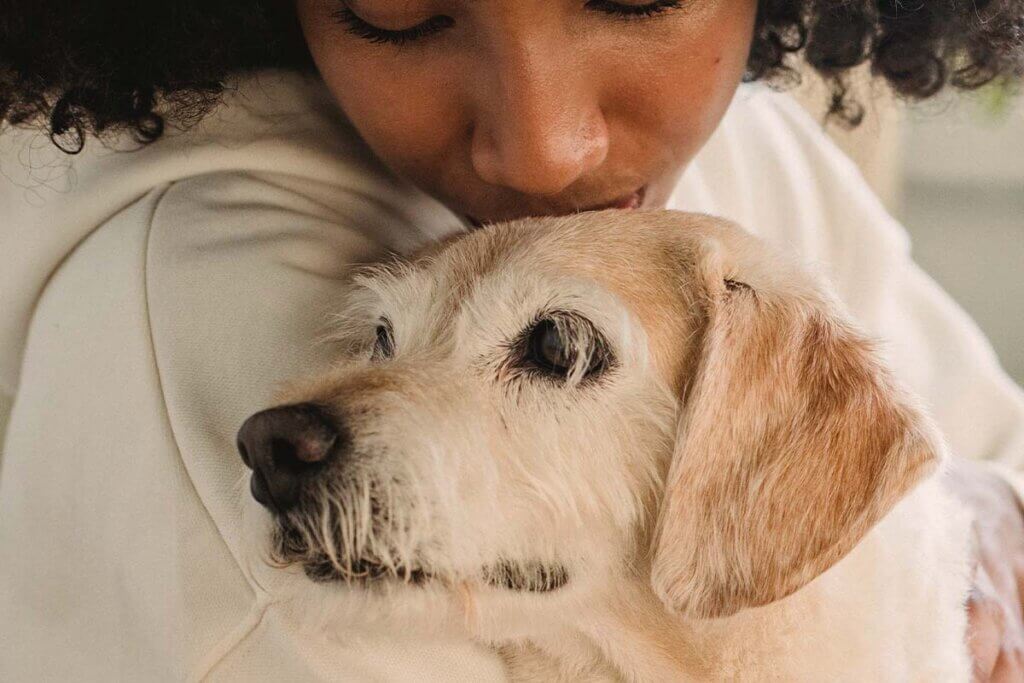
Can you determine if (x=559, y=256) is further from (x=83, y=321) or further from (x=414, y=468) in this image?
(x=83, y=321)

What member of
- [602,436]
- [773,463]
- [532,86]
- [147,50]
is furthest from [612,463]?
[147,50]

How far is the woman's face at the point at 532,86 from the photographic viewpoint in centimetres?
107

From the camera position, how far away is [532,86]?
1063mm

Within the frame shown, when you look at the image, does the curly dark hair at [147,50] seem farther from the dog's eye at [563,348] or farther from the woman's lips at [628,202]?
the dog's eye at [563,348]

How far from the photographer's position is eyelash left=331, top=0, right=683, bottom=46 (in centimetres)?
108

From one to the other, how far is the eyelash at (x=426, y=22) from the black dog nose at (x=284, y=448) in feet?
1.40

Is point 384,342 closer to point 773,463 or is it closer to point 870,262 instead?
point 773,463

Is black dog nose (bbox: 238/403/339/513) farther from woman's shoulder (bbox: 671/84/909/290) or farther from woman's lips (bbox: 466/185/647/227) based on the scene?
woman's shoulder (bbox: 671/84/909/290)

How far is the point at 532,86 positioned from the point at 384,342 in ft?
1.10

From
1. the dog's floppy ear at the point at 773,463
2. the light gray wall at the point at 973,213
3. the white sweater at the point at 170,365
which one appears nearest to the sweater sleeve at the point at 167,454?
the white sweater at the point at 170,365

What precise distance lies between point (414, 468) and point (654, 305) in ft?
1.00

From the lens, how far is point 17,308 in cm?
121

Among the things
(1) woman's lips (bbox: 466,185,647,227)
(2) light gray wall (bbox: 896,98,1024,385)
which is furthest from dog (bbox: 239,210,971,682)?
(2) light gray wall (bbox: 896,98,1024,385)

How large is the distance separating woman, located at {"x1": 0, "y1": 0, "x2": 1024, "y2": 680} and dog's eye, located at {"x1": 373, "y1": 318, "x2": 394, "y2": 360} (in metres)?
0.09
